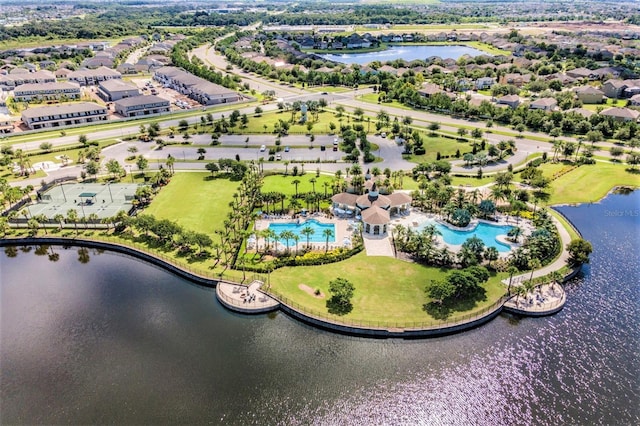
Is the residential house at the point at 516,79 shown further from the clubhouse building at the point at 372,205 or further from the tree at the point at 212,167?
the tree at the point at 212,167

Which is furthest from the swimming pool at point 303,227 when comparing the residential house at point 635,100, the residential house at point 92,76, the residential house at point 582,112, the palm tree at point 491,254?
the residential house at point 92,76

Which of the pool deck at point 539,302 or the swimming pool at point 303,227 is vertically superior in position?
the pool deck at point 539,302

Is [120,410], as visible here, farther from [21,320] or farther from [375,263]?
[375,263]

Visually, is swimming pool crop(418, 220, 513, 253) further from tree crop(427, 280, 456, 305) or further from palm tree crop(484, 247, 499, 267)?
tree crop(427, 280, 456, 305)

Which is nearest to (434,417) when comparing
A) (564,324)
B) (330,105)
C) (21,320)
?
(564,324)

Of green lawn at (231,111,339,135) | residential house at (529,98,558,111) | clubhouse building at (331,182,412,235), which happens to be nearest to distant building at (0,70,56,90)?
green lawn at (231,111,339,135)

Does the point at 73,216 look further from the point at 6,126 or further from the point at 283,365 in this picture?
the point at 6,126

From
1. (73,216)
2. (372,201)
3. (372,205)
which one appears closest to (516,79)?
(372,201)
